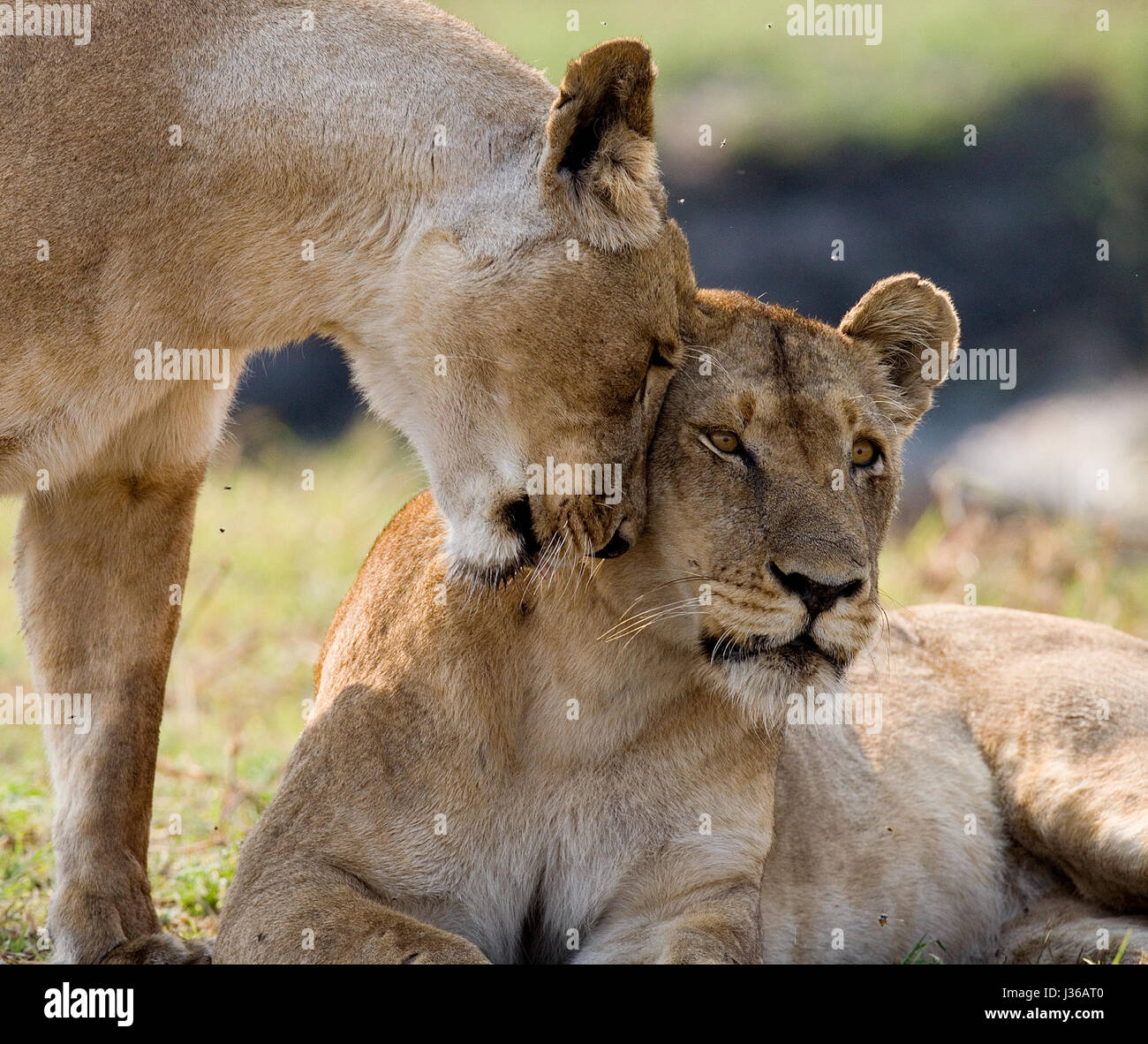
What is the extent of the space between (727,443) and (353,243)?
0.89m

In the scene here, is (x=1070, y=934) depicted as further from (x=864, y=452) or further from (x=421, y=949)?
(x=421, y=949)

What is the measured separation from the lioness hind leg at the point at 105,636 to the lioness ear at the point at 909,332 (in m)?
1.65

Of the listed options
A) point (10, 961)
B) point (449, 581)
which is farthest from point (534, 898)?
point (10, 961)

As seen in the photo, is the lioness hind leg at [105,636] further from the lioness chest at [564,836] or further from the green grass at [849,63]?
the green grass at [849,63]

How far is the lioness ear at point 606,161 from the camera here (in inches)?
129

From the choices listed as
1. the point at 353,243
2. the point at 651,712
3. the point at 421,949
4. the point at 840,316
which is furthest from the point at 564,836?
the point at 840,316

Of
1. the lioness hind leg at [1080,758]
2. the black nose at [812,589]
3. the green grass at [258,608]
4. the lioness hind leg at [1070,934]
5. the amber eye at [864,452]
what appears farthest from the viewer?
the green grass at [258,608]

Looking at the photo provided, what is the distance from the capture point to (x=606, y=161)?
3344 mm

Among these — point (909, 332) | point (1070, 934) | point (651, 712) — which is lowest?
point (1070, 934)

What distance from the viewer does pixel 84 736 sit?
4172 mm

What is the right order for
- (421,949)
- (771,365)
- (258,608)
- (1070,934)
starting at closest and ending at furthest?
(421,949) < (771,365) < (1070,934) < (258,608)

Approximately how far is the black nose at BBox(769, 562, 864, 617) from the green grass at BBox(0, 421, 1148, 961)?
1.12 m

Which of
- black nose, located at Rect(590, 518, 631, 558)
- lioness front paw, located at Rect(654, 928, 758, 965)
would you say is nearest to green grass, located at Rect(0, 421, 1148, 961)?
black nose, located at Rect(590, 518, 631, 558)

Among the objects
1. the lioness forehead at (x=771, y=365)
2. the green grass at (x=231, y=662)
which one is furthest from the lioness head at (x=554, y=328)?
the green grass at (x=231, y=662)
